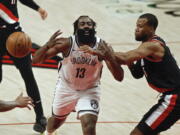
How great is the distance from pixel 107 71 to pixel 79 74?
396 cm

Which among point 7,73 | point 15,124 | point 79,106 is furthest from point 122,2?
point 79,106

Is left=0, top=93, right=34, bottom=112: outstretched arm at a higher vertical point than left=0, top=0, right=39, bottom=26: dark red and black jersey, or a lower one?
lower

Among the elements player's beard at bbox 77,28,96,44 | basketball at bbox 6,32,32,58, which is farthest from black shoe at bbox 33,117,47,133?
player's beard at bbox 77,28,96,44

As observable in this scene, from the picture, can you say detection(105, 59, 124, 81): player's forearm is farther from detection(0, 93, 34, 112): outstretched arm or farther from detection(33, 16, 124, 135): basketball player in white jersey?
detection(0, 93, 34, 112): outstretched arm

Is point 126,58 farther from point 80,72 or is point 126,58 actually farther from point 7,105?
point 7,105

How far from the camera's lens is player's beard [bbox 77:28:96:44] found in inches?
255

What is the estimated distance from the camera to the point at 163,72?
6.03 m

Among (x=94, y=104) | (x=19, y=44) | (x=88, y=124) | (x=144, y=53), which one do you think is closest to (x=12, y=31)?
(x=19, y=44)

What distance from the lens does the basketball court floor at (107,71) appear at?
317 inches

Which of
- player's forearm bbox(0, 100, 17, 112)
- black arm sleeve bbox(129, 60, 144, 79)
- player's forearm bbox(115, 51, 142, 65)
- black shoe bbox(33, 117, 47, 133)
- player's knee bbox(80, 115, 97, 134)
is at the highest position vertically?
player's forearm bbox(115, 51, 142, 65)

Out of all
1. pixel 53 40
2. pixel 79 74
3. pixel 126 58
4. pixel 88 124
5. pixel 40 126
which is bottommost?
pixel 40 126

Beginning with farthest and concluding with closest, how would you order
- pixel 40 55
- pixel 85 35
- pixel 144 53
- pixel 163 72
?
pixel 85 35, pixel 40 55, pixel 163 72, pixel 144 53

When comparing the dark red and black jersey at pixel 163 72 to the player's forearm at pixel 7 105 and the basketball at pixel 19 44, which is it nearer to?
the basketball at pixel 19 44

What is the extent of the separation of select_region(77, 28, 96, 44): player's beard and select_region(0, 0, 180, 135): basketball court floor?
5.87 ft
